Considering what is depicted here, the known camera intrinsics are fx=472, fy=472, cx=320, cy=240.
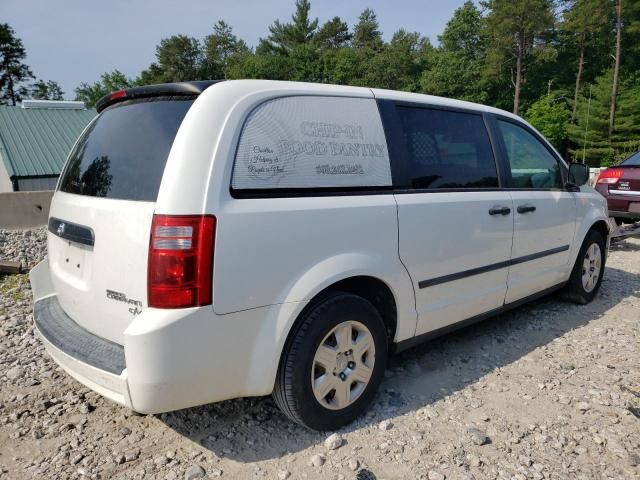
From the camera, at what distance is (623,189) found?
758 cm

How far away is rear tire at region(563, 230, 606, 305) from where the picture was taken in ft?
15.0

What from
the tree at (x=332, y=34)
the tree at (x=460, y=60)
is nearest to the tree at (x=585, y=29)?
the tree at (x=460, y=60)

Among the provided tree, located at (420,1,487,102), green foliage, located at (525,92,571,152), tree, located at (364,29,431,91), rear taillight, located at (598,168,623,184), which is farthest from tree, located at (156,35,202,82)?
rear taillight, located at (598,168,623,184)

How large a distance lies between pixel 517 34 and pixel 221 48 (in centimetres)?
4643

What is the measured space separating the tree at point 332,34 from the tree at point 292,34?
3.99ft

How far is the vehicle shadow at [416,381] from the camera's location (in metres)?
2.56

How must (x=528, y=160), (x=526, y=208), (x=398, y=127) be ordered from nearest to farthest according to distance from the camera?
(x=398, y=127)
(x=526, y=208)
(x=528, y=160)

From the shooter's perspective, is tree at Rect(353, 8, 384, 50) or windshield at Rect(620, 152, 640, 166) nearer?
windshield at Rect(620, 152, 640, 166)

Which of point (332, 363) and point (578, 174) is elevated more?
point (578, 174)

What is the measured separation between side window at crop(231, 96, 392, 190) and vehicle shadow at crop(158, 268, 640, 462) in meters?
1.37

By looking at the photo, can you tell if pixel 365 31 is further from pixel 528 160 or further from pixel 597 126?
pixel 528 160

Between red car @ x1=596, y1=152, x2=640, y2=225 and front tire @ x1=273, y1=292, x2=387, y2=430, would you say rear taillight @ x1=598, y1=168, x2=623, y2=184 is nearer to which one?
red car @ x1=596, y1=152, x2=640, y2=225

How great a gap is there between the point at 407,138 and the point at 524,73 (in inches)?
1849

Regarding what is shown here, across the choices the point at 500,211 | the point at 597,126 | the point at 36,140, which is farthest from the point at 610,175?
the point at 597,126
